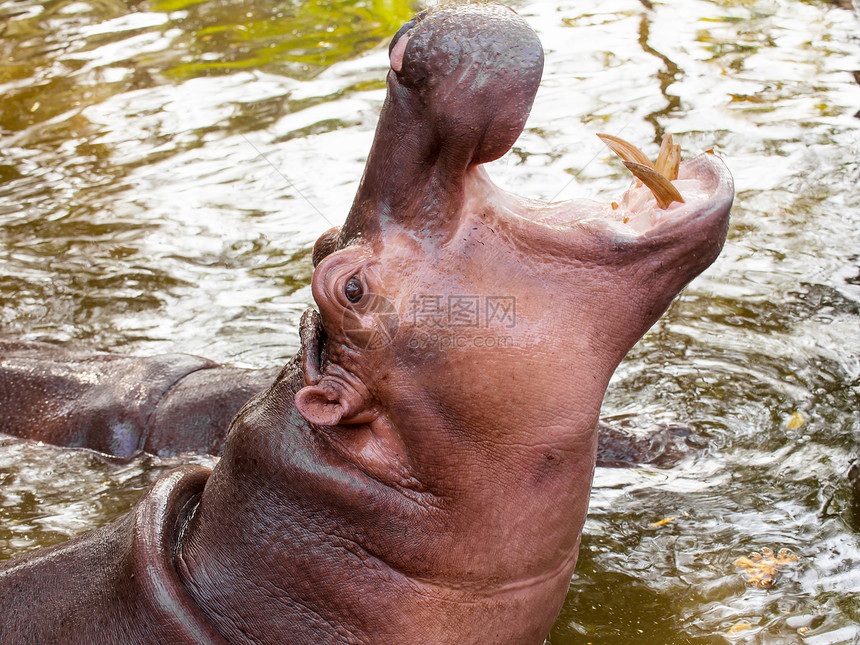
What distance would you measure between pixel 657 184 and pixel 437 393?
0.74m

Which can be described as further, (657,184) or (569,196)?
(569,196)

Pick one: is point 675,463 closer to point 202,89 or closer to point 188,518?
point 188,518

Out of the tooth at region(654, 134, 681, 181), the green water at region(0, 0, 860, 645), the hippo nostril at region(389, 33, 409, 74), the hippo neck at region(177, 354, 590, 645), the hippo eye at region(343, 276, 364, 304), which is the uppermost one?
the hippo nostril at region(389, 33, 409, 74)

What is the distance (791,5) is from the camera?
33.7 ft

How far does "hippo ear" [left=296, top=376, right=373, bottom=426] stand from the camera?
248 centimetres

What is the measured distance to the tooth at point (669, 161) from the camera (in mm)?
2613

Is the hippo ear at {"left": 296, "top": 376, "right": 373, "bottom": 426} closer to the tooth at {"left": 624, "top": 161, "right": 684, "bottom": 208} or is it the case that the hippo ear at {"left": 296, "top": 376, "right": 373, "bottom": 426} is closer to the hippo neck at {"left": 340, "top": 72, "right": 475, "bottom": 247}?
the hippo neck at {"left": 340, "top": 72, "right": 475, "bottom": 247}

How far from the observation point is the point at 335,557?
266 cm

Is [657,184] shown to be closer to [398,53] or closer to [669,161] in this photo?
[669,161]

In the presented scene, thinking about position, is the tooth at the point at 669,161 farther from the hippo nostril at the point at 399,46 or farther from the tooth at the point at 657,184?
the hippo nostril at the point at 399,46

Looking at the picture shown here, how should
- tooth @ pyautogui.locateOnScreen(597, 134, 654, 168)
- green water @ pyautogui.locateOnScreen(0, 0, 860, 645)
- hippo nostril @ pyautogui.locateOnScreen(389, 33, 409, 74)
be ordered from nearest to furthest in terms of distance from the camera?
1. hippo nostril @ pyautogui.locateOnScreen(389, 33, 409, 74)
2. tooth @ pyautogui.locateOnScreen(597, 134, 654, 168)
3. green water @ pyautogui.locateOnScreen(0, 0, 860, 645)

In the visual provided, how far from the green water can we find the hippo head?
1097 mm

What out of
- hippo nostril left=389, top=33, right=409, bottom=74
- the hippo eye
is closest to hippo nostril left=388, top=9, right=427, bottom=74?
hippo nostril left=389, top=33, right=409, bottom=74

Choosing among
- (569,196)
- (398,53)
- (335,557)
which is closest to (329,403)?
(335,557)
